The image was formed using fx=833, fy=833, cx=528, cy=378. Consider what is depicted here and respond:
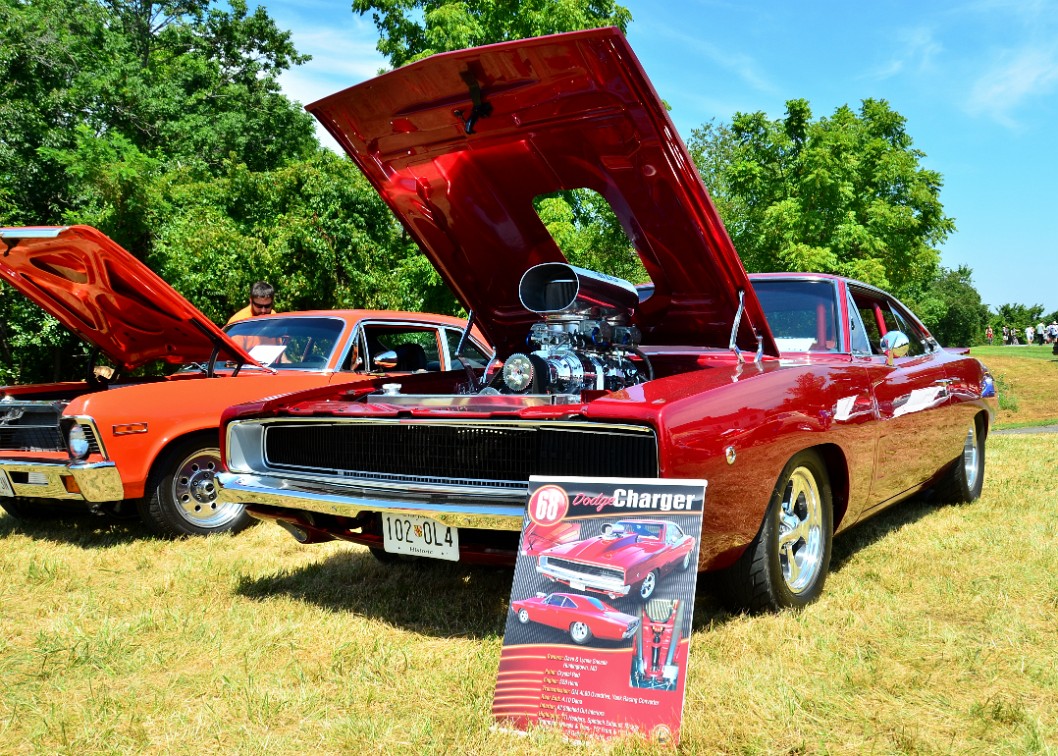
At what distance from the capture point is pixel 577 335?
Result: 3711 mm

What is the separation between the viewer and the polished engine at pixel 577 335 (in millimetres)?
3420

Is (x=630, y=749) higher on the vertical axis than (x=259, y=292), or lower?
lower

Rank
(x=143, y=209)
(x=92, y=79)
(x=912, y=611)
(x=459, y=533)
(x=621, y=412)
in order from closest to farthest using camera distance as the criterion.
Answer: (x=621, y=412)
(x=459, y=533)
(x=912, y=611)
(x=143, y=209)
(x=92, y=79)

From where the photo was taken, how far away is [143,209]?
12.8m

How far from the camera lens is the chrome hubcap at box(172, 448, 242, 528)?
512 centimetres

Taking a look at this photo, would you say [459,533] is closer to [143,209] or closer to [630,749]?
[630,749]

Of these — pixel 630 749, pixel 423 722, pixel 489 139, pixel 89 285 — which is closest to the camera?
pixel 630 749

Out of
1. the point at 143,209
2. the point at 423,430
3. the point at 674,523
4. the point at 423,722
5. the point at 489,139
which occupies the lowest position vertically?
the point at 423,722

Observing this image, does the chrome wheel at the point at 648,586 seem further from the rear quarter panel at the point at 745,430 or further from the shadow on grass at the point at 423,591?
the shadow on grass at the point at 423,591

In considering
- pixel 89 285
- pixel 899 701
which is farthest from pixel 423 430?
pixel 89 285

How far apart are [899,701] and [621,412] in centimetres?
120

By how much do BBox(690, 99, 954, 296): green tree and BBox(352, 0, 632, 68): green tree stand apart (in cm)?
531

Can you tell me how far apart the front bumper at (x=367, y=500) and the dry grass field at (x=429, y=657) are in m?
0.49

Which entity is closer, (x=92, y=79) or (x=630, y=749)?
(x=630, y=749)
